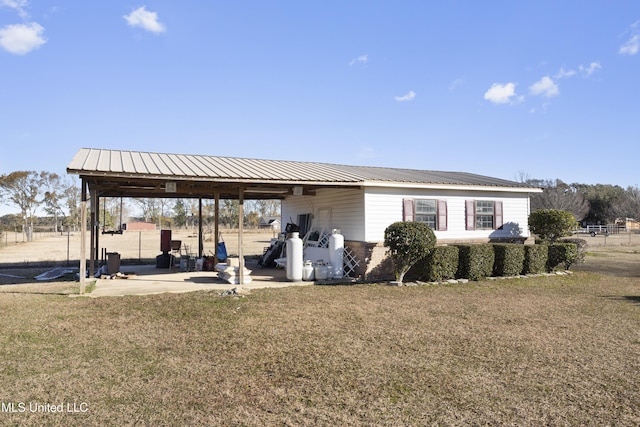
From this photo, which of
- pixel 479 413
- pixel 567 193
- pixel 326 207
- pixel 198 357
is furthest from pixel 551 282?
pixel 567 193

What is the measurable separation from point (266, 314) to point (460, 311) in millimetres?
3647

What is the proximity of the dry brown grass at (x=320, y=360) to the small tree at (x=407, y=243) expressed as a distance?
7.05ft

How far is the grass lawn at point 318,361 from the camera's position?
12.4 ft

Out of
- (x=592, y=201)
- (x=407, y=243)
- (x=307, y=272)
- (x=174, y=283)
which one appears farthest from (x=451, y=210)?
(x=592, y=201)

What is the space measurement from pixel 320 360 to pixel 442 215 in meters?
9.33

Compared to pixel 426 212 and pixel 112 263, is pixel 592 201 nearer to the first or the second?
pixel 426 212

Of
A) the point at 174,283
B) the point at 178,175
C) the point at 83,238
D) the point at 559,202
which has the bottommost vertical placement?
the point at 174,283

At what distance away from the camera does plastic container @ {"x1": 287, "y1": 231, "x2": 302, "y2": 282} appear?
11578mm

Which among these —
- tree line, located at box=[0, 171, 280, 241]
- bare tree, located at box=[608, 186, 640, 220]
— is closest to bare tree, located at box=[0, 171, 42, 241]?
tree line, located at box=[0, 171, 280, 241]

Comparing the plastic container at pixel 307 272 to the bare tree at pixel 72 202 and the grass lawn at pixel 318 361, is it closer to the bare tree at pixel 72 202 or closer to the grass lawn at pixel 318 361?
the grass lawn at pixel 318 361

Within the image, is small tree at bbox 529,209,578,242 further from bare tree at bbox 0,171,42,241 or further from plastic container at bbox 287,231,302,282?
bare tree at bbox 0,171,42,241

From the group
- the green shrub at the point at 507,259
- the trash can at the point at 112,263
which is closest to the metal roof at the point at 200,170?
the green shrub at the point at 507,259

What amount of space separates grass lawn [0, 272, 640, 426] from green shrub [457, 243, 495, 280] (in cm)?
304

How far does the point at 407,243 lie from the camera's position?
10805 mm
